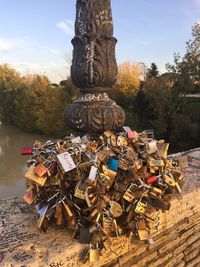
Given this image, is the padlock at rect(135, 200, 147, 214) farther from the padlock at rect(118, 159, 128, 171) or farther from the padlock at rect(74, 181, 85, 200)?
the padlock at rect(74, 181, 85, 200)

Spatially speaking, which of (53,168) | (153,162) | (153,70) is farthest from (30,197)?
(153,70)

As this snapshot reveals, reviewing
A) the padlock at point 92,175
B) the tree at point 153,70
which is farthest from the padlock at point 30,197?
the tree at point 153,70

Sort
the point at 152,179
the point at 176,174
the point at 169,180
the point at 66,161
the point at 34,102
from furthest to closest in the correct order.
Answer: the point at 34,102, the point at 176,174, the point at 169,180, the point at 152,179, the point at 66,161

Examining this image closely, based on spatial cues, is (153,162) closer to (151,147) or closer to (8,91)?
(151,147)

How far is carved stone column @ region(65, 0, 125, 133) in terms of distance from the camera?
7.59ft

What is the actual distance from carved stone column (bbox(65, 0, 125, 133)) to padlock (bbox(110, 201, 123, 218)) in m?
0.67

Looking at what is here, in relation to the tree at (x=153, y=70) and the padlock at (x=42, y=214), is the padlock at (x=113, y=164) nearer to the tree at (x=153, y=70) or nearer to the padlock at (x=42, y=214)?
the padlock at (x=42, y=214)

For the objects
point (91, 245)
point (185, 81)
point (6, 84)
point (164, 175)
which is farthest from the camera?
point (6, 84)

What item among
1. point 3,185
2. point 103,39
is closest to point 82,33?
point 103,39

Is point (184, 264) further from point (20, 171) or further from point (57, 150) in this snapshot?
point (20, 171)

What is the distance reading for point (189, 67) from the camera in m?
18.4

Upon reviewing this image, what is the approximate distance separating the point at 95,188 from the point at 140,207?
0.33 meters

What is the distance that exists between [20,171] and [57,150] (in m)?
14.0

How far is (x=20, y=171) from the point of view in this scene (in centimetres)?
1541
